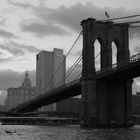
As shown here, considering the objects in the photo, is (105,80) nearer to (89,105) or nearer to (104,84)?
(104,84)

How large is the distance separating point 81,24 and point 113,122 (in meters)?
22.1

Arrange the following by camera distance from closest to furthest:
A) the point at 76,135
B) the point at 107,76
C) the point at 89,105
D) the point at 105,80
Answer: the point at 76,135 < the point at 107,76 < the point at 89,105 < the point at 105,80

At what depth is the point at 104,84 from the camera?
297 ft

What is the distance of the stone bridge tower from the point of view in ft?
285

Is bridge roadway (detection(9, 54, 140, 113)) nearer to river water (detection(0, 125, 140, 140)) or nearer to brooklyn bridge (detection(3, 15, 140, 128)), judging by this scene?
brooklyn bridge (detection(3, 15, 140, 128))

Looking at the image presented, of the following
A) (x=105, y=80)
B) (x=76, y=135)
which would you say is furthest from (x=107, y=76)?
(x=76, y=135)

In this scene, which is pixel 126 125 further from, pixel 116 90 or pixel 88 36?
pixel 88 36

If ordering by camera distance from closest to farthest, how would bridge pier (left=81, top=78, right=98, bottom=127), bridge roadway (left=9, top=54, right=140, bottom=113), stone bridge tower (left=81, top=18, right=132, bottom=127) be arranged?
1. bridge roadway (left=9, top=54, right=140, bottom=113)
2. bridge pier (left=81, top=78, right=98, bottom=127)
3. stone bridge tower (left=81, top=18, right=132, bottom=127)

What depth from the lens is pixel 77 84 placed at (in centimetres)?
9519

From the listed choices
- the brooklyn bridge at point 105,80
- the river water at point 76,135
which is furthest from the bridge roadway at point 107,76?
the river water at point 76,135

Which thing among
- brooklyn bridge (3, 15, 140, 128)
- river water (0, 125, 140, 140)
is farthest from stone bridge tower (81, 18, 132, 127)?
river water (0, 125, 140, 140)

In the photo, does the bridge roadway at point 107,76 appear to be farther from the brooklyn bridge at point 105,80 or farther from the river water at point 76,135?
the river water at point 76,135

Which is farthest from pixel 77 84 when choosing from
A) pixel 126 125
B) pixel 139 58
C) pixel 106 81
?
pixel 139 58

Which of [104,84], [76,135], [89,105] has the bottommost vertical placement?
[76,135]
